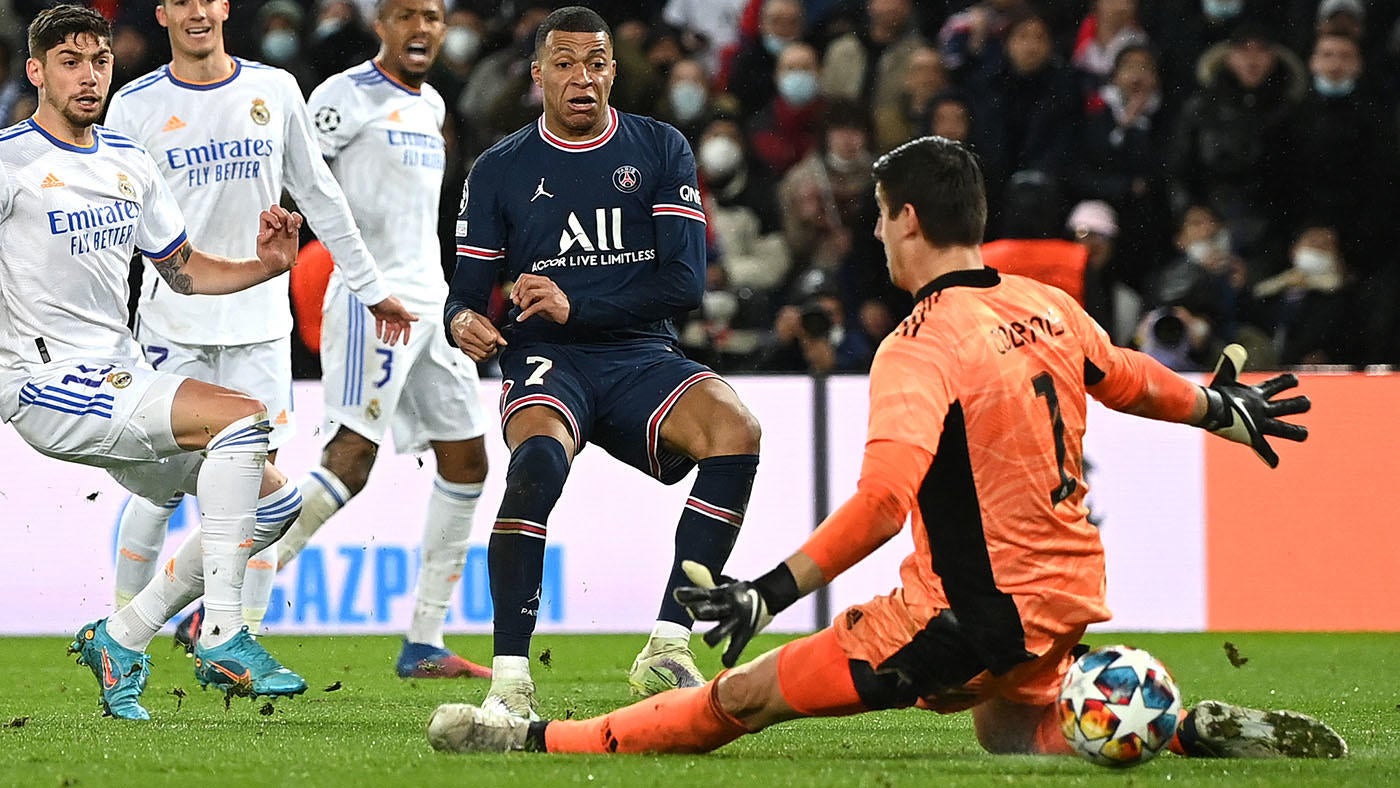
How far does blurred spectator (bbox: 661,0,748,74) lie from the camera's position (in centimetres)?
1209

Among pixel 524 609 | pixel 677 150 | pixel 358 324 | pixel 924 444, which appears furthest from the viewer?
pixel 358 324

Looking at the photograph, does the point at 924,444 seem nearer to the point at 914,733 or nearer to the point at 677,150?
the point at 914,733

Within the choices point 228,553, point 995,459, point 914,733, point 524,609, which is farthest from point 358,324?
point 995,459

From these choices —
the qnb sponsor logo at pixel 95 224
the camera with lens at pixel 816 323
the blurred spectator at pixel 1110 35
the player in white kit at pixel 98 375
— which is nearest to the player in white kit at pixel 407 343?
the player in white kit at pixel 98 375

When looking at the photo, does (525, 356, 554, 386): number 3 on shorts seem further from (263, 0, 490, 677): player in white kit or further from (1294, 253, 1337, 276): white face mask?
(1294, 253, 1337, 276): white face mask

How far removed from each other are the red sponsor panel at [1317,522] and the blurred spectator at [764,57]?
389 cm

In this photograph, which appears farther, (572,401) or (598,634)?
(598,634)

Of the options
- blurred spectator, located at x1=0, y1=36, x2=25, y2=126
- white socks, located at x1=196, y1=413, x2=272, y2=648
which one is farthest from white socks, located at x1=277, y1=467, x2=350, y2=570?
blurred spectator, located at x1=0, y1=36, x2=25, y2=126

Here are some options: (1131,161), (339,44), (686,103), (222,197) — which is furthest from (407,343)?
(1131,161)

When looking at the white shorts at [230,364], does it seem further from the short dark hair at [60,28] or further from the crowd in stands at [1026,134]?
the crowd in stands at [1026,134]

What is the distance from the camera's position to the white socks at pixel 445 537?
24.8 feet

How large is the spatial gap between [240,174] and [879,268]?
4724mm

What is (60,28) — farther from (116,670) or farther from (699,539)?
(699,539)

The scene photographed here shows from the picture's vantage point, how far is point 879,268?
11.0m
